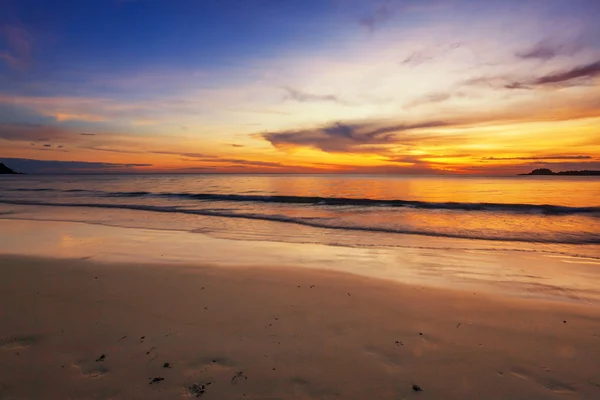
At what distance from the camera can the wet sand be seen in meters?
3.41

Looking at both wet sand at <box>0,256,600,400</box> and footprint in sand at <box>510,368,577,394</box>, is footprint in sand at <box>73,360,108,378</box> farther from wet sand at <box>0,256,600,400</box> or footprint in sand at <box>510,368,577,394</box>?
footprint in sand at <box>510,368,577,394</box>

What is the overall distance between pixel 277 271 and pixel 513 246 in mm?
9584

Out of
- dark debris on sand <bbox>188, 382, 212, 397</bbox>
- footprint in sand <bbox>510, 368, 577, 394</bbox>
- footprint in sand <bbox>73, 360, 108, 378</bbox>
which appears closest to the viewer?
dark debris on sand <bbox>188, 382, 212, 397</bbox>

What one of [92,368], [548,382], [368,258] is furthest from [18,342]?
[368,258]

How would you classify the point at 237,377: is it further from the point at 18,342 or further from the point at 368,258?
the point at 368,258

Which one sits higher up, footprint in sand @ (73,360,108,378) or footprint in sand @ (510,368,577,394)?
footprint in sand @ (510,368,577,394)

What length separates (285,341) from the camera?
169 inches

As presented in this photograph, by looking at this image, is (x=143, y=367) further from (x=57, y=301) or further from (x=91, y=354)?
(x=57, y=301)

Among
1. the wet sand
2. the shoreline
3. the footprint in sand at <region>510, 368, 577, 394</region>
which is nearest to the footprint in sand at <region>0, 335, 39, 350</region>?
the wet sand

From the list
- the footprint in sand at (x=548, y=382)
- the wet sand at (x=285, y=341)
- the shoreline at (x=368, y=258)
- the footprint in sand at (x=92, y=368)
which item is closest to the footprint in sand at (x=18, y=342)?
the wet sand at (x=285, y=341)

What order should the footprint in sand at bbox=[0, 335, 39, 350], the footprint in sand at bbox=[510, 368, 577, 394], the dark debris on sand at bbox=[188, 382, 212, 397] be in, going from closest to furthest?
the dark debris on sand at bbox=[188, 382, 212, 397], the footprint in sand at bbox=[510, 368, 577, 394], the footprint in sand at bbox=[0, 335, 39, 350]

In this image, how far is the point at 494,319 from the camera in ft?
16.6

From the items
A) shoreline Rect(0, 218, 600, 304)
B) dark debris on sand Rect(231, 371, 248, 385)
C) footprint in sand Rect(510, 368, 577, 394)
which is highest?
footprint in sand Rect(510, 368, 577, 394)

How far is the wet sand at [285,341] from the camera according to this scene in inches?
134
